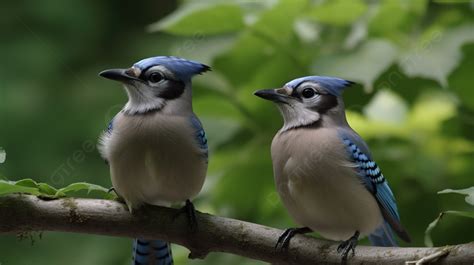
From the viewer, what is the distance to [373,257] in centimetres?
170

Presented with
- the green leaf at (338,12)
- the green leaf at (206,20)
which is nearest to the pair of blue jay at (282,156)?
the green leaf at (206,20)

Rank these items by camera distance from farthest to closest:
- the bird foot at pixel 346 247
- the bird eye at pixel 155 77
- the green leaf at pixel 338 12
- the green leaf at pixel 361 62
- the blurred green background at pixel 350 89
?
the green leaf at pixel 338 12 < the blurred green background at pixel 350 89 < the green leaf at pixel 361 62 < the bird eye at pixel 155 77 < the bird foot at pixel 346 247

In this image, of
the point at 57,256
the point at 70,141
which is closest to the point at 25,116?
A: the point at 70,141

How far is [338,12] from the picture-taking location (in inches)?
101

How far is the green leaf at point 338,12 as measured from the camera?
254 centimetres

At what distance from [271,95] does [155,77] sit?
0.27 metres

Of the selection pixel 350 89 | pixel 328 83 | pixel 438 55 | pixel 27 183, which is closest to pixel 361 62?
pixel 350 89

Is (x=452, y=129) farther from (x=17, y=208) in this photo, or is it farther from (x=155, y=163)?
(x=17, y=208)

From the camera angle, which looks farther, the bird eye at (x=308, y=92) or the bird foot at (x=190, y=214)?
the bird eye at (x=308, y=92)

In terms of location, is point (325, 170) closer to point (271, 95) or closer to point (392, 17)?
point (271, 95)

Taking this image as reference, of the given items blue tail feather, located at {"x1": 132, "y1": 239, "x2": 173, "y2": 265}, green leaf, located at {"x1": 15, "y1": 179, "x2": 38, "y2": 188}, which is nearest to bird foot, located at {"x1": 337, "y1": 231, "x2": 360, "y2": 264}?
blue tail feather, located at {"x1": 132, "y1": 239, "x2": 173, "y2": 265}

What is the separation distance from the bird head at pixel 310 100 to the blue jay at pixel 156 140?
225mm

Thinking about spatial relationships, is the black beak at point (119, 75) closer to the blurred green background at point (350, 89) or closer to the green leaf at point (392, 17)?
the blurred green background at point (350, 89)

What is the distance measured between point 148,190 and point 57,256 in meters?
2.11
